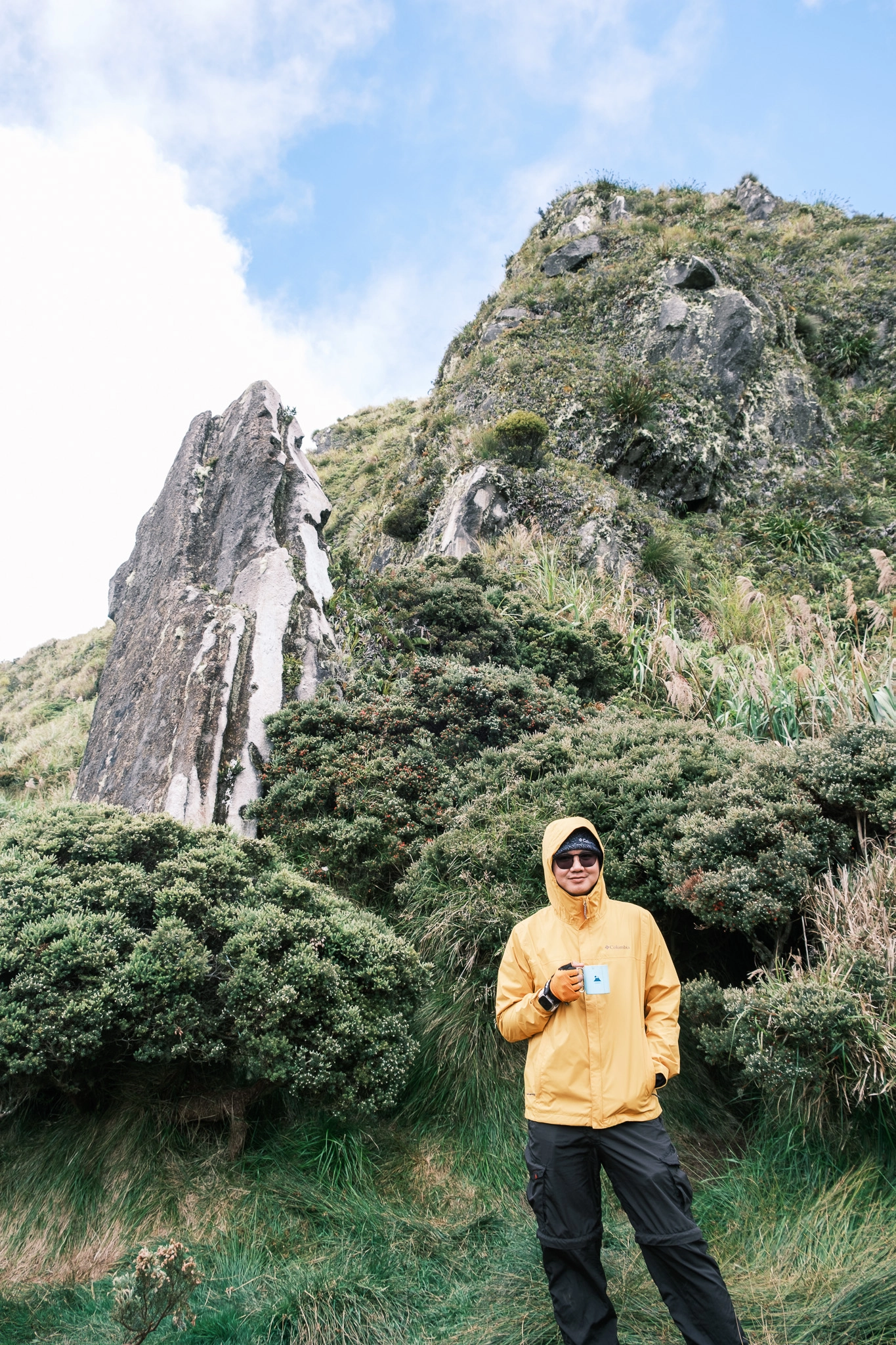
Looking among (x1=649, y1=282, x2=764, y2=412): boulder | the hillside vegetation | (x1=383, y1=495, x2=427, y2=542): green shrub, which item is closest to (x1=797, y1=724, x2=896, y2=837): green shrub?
the hillside vegetation

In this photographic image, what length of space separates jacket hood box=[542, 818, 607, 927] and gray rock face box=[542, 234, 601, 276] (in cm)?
2131

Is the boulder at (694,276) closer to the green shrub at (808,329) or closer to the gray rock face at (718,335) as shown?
the gray rock face at (718,335)

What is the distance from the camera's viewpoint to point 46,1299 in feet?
9.98

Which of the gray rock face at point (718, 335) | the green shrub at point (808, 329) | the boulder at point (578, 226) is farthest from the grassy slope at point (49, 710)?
the boulder at point (578, 226)

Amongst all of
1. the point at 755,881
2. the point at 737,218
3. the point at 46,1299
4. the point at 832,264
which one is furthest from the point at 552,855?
the point at 737,218

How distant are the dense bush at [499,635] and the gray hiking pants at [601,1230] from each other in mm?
5844

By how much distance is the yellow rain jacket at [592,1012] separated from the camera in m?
2.48

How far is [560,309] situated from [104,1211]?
20336 millimetres

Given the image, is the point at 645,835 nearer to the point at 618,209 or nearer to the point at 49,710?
the point at 49,710

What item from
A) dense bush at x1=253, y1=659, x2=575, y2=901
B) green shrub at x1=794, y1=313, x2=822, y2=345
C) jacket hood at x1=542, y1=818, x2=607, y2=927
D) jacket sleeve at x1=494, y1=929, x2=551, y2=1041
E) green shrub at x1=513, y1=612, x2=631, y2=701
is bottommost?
jacket sleeve at x1=494, y1=929, x2=551, y2=1041

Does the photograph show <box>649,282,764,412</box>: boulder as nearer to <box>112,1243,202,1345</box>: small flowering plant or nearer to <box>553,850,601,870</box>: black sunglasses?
<box>553,850,601,870</box>: black sunglasses

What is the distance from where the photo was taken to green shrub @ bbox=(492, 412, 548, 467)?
14039mm

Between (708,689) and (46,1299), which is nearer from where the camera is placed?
(46,1299)

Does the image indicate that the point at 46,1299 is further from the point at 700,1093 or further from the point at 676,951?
the point at 676,951
